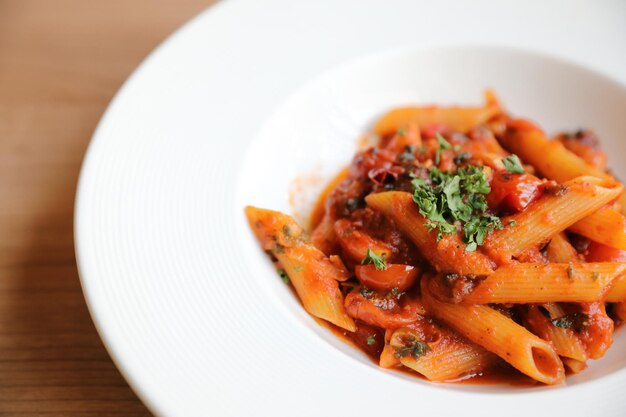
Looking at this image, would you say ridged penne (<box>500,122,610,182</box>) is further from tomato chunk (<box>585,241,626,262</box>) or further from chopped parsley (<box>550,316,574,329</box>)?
chopped parsley (<box>550,316,574,329</box>)

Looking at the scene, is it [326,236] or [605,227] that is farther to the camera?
[326,236]

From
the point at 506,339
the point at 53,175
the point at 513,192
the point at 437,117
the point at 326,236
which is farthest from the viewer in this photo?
the point at 437,117

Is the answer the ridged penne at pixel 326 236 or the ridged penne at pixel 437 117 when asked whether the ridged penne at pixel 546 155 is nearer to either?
the ridged penne at pixel 437 117

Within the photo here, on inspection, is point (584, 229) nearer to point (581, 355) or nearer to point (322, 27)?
point (581, 355)

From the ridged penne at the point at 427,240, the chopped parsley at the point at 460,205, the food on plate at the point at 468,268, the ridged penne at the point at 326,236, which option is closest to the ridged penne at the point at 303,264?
the food on plate at the point at 468,268

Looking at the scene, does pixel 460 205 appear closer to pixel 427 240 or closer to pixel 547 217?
pixel 427 240

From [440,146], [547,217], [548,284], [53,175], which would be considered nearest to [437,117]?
[440,146]
